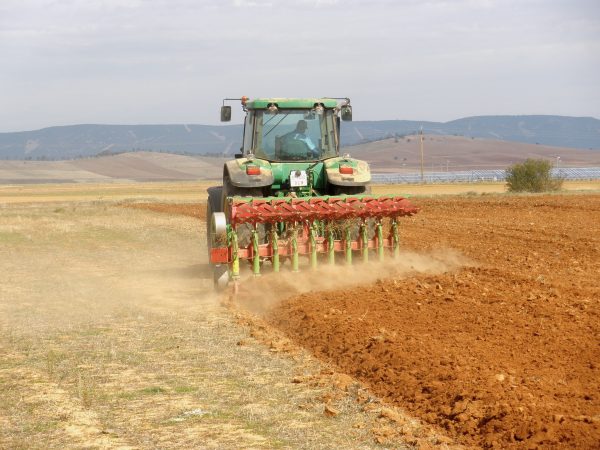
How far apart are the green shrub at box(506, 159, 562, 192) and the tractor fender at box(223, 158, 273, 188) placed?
3471 centimetres

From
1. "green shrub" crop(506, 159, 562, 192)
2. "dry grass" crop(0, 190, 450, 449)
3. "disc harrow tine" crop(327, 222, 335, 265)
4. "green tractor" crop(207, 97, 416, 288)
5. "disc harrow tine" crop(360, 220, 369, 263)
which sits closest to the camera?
"dry grass" crop(0, 190, 450, 449)

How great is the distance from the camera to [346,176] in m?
12.8

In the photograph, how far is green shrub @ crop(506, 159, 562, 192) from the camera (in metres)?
45.6

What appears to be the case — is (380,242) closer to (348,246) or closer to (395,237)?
(395,237)

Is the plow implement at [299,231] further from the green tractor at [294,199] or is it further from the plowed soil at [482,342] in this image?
the plowed soil at [482,342]

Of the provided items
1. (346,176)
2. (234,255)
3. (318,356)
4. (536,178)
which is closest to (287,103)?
(346,176)

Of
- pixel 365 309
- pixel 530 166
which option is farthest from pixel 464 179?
pixel 365 309

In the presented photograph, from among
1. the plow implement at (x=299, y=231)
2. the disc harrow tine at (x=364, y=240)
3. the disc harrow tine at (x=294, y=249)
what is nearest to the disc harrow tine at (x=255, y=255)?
the plow implement at (x=299, y=231)

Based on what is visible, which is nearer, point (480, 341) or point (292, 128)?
point (480, 341)

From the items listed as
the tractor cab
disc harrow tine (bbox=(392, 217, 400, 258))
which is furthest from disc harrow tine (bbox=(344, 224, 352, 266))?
the tractor cab

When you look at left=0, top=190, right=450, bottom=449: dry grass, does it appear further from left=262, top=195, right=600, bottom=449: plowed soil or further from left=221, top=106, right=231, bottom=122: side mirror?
left=221, top=106, right=231, bottom=122: side mirror

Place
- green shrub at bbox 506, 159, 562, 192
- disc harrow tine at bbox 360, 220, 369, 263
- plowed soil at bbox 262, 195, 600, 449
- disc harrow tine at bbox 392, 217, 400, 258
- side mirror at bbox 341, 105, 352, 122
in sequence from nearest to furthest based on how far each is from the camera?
plowed soil at bbox 262, 195, 600, 449 < disc harrow tine at bbox 360, 220, 369, 263 < disc harrow tine at bbox 392, 217, 400, 258 < side mirror at bbox 341, 105, 352, 122 < green shrub at bbox 506, 159, 562, 192

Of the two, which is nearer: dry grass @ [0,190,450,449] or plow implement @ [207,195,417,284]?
dry grass @ [0,190,450,449]

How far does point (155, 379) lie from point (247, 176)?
5490mm
